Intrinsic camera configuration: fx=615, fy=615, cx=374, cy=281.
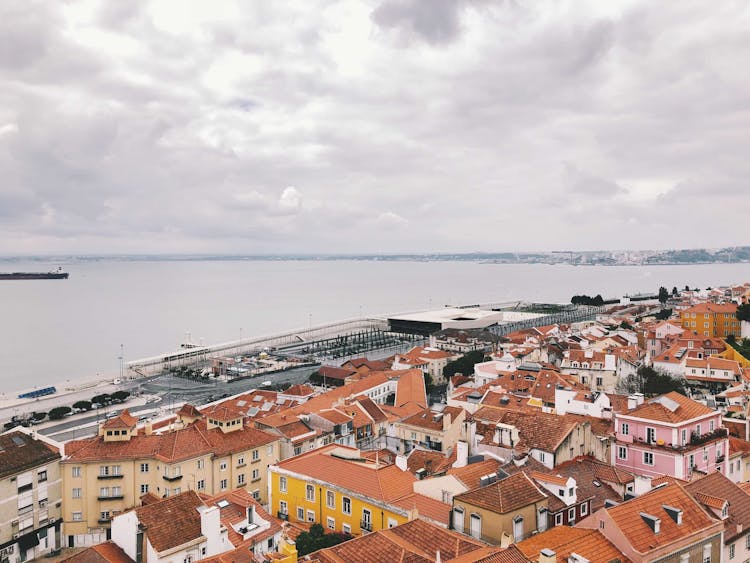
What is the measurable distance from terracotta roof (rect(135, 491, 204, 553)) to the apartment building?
9031 mm

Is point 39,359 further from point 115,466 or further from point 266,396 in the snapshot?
point 115,466

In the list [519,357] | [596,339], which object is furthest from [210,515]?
[596,339]

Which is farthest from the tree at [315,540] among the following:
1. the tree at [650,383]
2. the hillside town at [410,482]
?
the tree at [650,383]

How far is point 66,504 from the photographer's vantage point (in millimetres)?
26094

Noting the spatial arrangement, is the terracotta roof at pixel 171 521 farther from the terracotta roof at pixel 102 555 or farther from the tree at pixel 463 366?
the tree at pixel 463 366

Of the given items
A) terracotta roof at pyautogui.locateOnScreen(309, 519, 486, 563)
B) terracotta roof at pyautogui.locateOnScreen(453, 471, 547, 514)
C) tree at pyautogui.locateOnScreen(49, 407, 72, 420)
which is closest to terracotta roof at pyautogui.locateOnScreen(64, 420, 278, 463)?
terracotta roof at pyautogui.locateOnScreen(309, 519, 486, 563)

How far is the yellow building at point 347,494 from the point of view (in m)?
19.9

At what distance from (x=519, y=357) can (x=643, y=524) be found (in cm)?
3895

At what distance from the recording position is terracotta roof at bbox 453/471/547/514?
17.4m

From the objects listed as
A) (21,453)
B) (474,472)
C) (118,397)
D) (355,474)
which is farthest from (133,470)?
(118,397)

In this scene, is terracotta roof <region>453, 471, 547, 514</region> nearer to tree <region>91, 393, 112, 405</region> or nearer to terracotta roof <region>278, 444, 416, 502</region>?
terracotta roof <region>278, 444, 416, 502</region>

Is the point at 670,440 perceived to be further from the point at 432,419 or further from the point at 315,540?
the point at 315,540

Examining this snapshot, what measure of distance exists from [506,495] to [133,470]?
16.9m

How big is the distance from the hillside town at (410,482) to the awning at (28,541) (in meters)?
0.09
